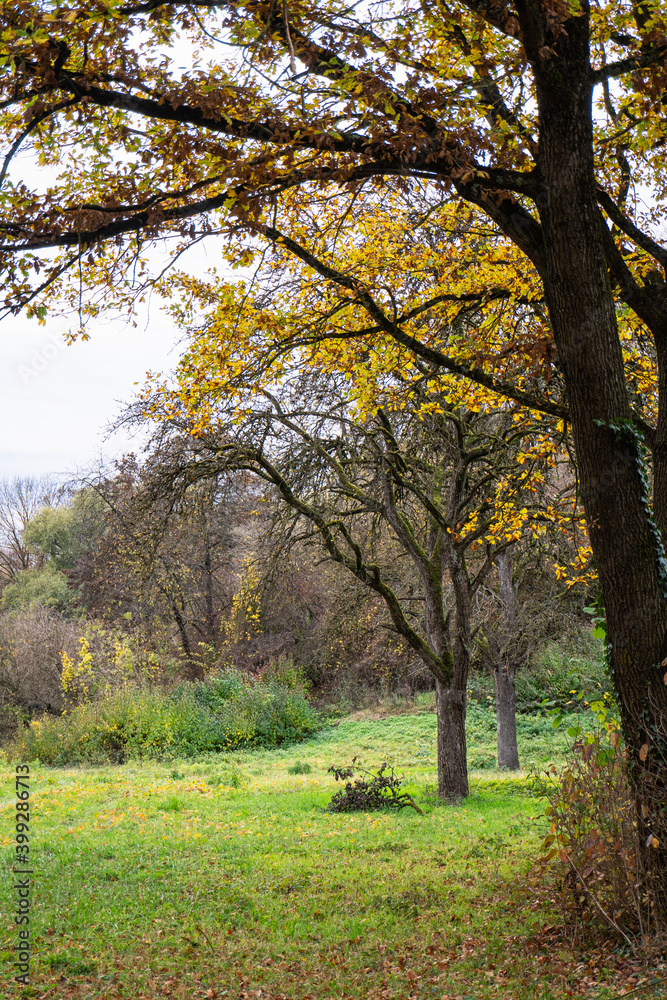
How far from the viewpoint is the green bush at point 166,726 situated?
687 inches

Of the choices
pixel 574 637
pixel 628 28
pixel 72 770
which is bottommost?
pixel 72 770

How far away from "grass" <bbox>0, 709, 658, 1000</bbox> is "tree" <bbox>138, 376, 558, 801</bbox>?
2.18 m

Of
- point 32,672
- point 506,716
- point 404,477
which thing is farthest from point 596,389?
point 32,672

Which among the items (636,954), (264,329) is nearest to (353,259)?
(264,329)

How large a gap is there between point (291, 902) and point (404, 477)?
6068 mm

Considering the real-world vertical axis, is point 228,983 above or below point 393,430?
below

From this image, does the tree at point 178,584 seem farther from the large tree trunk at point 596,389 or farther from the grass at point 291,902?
the large tree trunk at point 596,389

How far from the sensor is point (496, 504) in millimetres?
8602

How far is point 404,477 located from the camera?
10.7 meters

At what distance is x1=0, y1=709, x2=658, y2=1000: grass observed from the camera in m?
4.47

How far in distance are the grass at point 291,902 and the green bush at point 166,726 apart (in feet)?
19.8

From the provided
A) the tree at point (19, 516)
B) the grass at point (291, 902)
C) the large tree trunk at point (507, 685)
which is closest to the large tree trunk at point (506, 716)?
the large tree trunk at point (507, 685)

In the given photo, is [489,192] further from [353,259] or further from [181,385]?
[181,385]

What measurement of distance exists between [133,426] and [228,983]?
22.0 feet
